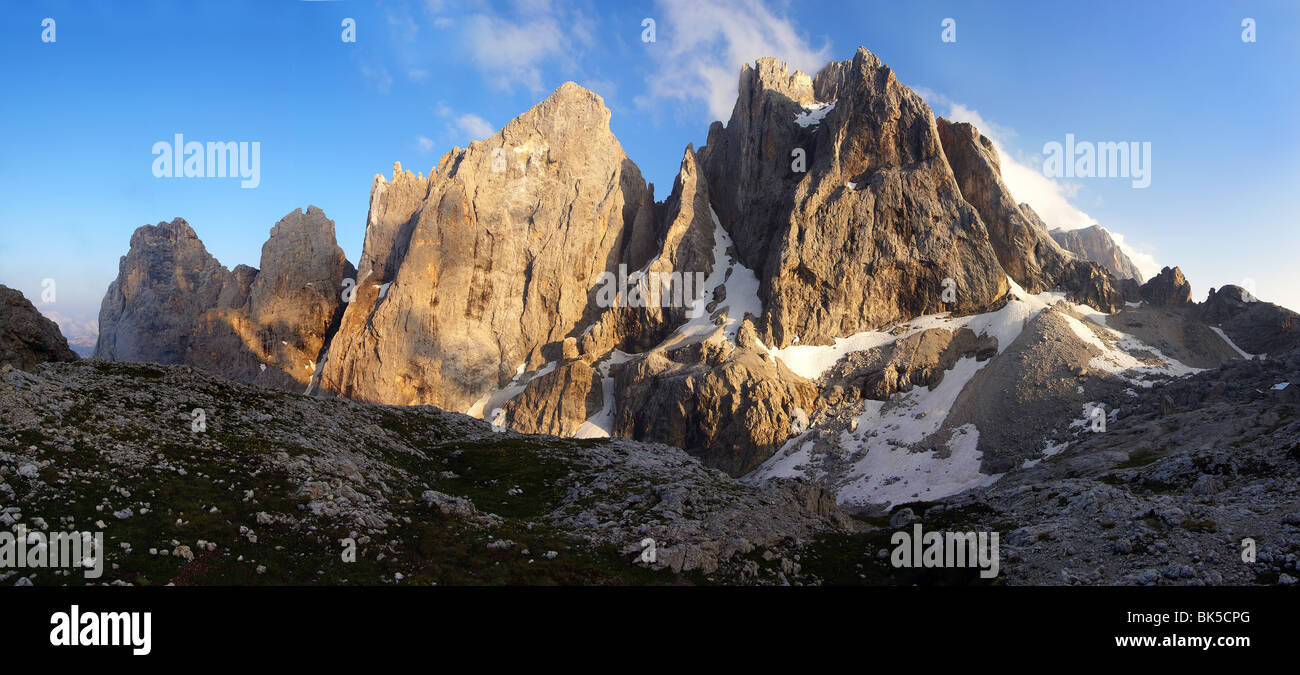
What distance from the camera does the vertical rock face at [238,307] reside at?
18112 centimetres

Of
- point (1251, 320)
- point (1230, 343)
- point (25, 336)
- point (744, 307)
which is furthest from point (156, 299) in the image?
point (1251, 320)

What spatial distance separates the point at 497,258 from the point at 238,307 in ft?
275

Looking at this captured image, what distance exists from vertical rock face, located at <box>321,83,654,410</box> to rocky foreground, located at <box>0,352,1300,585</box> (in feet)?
396

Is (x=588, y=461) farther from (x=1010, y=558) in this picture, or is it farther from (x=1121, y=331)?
(x=1121, y=331)

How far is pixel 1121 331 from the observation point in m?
120

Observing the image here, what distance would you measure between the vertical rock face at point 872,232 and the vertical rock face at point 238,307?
136157 mm

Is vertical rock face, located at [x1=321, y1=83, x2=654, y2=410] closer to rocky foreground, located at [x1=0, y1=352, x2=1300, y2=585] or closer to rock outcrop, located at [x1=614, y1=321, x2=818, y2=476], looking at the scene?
rock outcrop, located at [x1=614, y1=321, x2=818, y2=476]

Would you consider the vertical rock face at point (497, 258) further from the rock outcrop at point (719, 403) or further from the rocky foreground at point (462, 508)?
the rocky foreground at point (462, 508)

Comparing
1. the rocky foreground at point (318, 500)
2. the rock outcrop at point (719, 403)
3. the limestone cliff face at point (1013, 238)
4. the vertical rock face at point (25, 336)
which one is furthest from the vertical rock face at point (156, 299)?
the limestone cliff face at point (1013, 238)

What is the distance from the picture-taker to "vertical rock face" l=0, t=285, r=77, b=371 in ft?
117

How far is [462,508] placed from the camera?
3291cm

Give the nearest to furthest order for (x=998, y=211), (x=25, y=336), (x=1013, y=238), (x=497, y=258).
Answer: (x=25, y=336)
(x=1013, y=238)
(x=998, y=211)
(x=497, y=258)

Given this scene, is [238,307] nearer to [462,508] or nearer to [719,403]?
[719,403]
